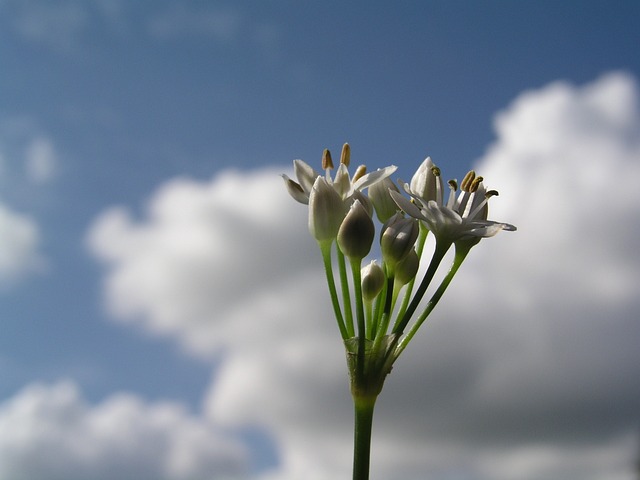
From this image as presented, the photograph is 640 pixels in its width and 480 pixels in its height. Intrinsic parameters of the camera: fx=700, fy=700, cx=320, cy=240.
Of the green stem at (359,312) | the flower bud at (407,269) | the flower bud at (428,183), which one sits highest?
the flower bud at (428,183)

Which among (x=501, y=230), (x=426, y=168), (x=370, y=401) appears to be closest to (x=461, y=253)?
(x=501, y=230)

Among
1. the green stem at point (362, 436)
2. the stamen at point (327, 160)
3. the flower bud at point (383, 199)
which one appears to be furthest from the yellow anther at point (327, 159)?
the green stem at point (362, 436)

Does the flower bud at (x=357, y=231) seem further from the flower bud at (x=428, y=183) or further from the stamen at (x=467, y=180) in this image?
the stamen at (x=467, y=180)

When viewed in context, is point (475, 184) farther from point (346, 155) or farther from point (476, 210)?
point (346, 155)

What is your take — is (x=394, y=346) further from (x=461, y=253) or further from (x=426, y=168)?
(x=426, y=168)

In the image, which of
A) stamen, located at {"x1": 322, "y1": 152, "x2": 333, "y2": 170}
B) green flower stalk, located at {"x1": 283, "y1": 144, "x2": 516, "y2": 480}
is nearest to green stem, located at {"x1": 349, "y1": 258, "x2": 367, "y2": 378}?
green flower stalk, located at {"x1": 283, "y1": 144, "x2": 516, "y2": 480}

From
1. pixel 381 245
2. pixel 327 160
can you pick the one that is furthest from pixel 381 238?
pixel 327 160
